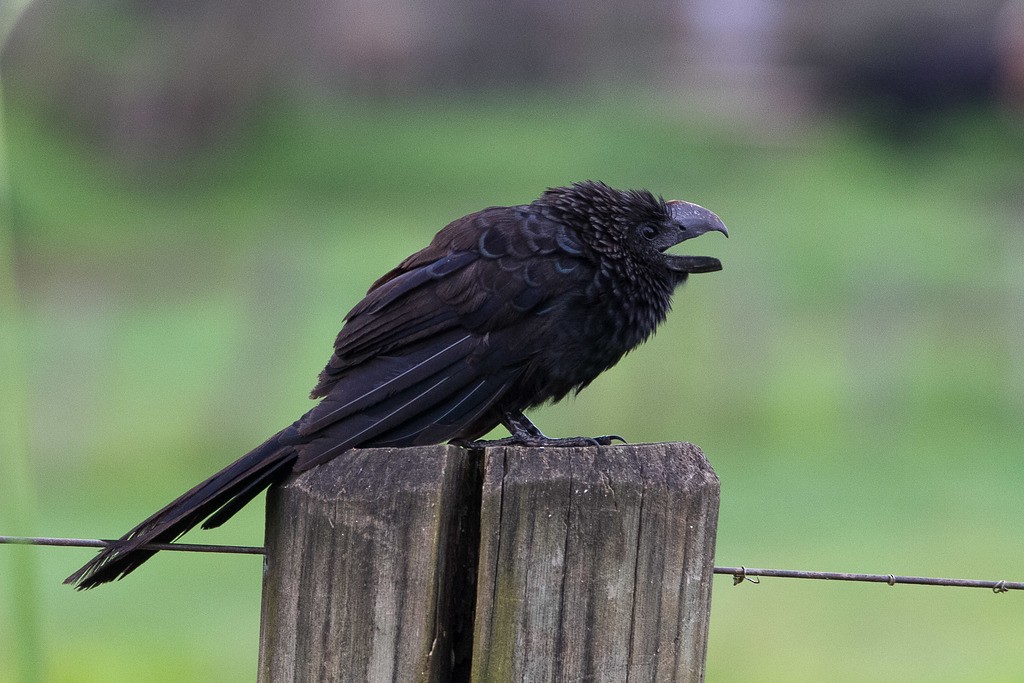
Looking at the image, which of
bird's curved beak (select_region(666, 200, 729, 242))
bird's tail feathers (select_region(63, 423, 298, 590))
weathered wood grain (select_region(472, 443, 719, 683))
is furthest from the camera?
bird's curved beak (select_region(666, 200, 729, 242))

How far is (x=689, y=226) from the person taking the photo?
3500mm

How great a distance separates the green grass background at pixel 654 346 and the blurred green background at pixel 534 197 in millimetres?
55

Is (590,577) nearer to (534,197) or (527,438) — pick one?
(527,438)

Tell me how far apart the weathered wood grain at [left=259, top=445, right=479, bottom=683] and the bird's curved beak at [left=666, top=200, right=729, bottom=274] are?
1601 mm

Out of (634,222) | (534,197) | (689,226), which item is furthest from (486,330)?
(534,197)

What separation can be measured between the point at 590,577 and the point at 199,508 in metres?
0.89

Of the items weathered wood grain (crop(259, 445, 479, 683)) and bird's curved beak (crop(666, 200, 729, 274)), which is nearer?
weathered wood grain (crop(259, 445, 479, 683))

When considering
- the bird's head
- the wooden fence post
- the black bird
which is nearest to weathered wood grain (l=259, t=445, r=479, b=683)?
the wooden fence post

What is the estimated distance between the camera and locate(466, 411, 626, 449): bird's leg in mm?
2629

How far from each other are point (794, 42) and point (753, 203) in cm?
1218

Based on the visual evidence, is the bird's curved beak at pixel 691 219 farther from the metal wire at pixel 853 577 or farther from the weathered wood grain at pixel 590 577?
the weathered wood grain at pixel 590 577

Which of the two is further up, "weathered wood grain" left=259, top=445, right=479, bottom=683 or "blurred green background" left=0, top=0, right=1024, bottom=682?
"blurred green background" left=0, top=0, right=1024, bottom=682

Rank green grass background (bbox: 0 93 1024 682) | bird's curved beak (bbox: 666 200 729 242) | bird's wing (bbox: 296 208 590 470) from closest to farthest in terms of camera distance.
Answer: bird's wing (bbox: 296 208 590 470) → bird's curved beak (bbox: 666 200 729 242) → green grass background (bbox: 0 93 1024 682)

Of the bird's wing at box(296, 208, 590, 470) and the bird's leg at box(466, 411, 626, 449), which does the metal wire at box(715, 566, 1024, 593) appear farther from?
the bird's wing at box(296, 208, 590, 470)
